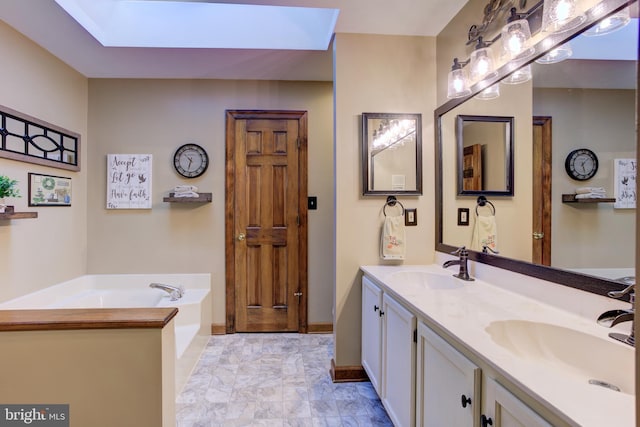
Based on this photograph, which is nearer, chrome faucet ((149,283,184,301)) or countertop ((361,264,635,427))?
countertop ((361,264,635,427))

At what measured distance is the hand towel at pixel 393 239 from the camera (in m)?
2.22

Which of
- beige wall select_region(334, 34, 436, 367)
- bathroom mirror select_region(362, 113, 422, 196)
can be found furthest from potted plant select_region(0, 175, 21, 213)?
bathroom mirror select_region(362, 113, 422, 196)

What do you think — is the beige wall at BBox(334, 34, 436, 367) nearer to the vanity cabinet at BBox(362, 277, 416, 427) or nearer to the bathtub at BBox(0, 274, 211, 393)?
the vanity cabinet at BBox(362, 277, 416, 427)

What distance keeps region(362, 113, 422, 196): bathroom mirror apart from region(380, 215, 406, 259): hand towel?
229 mm

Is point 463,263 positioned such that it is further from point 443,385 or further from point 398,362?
point 443,385

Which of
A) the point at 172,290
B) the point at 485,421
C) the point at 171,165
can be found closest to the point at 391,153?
the point at 485,421

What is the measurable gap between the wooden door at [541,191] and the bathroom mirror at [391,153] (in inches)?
36.1

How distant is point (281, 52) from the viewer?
8.27 ft

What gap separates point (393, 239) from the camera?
2.22 metres

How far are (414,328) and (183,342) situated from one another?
184 cm

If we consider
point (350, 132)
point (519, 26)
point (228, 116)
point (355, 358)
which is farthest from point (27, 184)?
point (519, 26)

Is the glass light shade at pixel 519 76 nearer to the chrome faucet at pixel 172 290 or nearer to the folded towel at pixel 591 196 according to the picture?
the folded towel at pixel 591 196

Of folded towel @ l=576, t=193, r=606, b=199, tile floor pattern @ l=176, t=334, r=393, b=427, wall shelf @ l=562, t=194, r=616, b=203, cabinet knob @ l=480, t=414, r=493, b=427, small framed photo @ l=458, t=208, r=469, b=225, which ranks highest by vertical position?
folded towel @ l=576, t=193, r=606, b=199

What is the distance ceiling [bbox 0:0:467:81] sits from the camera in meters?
1.96
